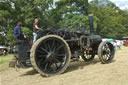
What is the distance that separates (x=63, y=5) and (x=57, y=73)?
111 feet

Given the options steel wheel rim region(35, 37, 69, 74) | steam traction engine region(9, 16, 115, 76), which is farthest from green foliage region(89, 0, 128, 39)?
steel wheel rim region(35, 37, 69, 74)

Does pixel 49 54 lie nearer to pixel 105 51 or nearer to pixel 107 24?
pixel 105 51

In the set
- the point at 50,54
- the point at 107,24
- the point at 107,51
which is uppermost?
the point at 107,24

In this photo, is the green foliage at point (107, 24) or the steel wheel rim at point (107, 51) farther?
the green foliage at point (107, 24)

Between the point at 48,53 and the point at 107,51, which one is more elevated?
the point at 48,53

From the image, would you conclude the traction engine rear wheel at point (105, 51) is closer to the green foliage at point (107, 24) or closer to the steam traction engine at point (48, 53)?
the steam traction engine at point (48, 53)

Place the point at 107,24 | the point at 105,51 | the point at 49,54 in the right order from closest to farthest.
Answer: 1. the point at 49,54
2. the point at 105,51
3. the point at 107,24

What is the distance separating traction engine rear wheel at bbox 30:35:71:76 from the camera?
5.37m

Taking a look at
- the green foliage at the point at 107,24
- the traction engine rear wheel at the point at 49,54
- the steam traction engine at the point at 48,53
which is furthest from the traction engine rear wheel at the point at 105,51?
the green foliage at the point at 107,24

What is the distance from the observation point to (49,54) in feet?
18.8

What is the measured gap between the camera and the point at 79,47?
7.31 m

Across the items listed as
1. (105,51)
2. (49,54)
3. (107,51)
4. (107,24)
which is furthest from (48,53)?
(107,24)

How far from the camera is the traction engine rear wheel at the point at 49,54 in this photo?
212 inches

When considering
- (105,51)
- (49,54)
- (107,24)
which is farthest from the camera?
(107,24)
